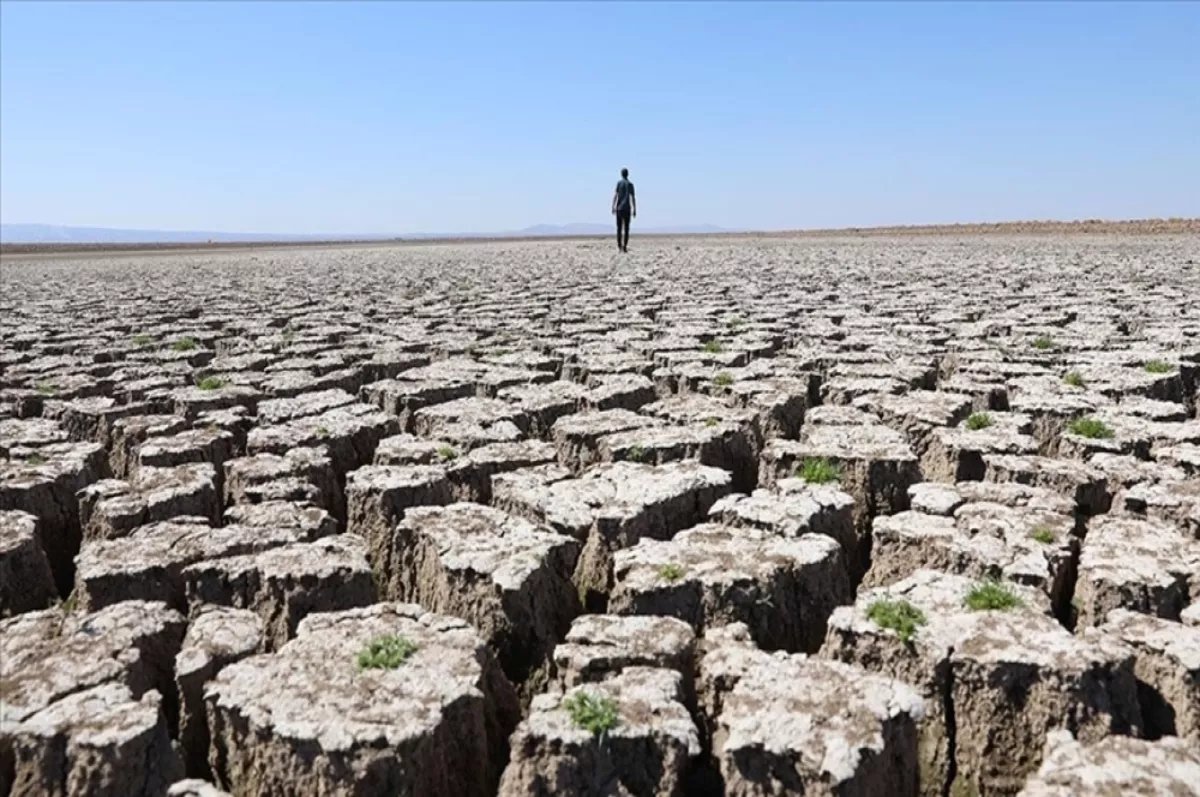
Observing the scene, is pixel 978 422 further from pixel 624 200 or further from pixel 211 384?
pixel 624 200

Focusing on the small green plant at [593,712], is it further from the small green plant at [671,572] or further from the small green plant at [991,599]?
the small green plant at [991,599]

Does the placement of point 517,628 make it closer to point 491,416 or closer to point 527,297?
point 491,416

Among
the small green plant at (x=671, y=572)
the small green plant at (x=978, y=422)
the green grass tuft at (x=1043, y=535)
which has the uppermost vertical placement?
the small green plant at (x=978, y=422)

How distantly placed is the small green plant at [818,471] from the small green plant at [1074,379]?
1.98 m

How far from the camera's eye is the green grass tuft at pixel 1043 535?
2.68 meters

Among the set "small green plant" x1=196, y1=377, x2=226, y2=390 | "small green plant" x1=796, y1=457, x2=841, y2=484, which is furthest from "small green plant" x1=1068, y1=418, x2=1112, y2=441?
"small green plant" x1=196, y1=377, x2=226, y2=390

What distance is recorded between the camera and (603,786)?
1.73 meters

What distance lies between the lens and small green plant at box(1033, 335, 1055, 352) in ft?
19.4

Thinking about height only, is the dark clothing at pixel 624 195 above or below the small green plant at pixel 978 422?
above

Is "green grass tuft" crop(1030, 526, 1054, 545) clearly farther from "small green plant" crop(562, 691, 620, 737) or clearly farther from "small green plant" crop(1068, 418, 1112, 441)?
"small green plant" crop(562, 691, 620, 737)

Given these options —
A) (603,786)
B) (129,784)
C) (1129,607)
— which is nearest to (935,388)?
(1129,607)

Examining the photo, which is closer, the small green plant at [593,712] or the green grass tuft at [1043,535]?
the small green plant at [593,712]

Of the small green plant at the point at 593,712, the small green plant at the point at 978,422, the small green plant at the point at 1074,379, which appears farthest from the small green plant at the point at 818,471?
the small green plant at the point at 1074,379

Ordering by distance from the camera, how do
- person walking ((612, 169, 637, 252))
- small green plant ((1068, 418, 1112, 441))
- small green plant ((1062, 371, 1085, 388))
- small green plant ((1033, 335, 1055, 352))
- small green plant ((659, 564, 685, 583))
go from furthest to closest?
person walking ((612, 169, 637, 252)) → small green plant ((1033, 335, 1055, 352)) → small green plant ((1062, 371, 1085, 388)) → small green plant ((1068, 418, 1112, 441)) → small green plant ((659, 564, 685, 583))
